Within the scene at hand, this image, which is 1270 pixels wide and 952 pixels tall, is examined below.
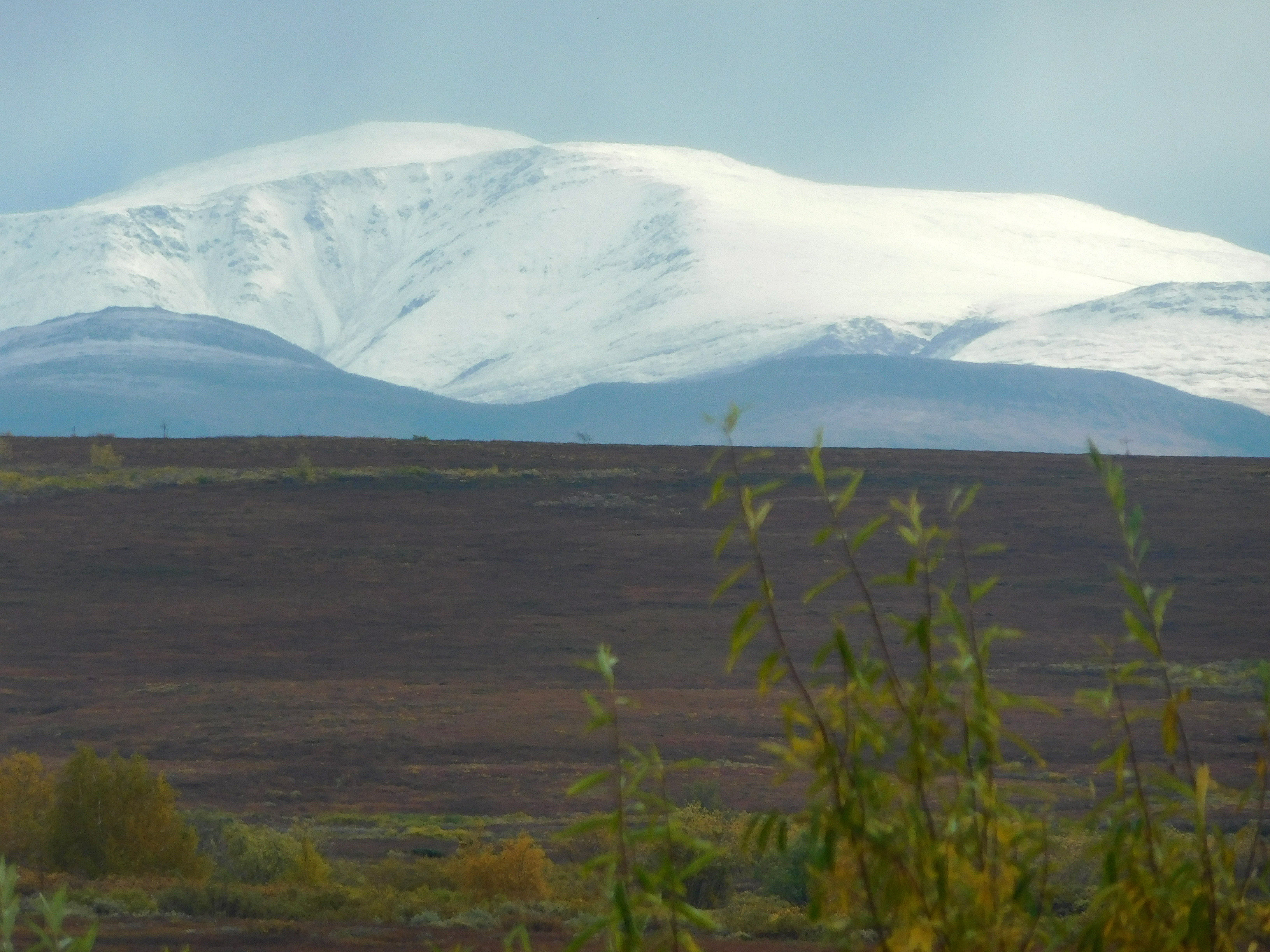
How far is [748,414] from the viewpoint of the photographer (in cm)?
17150

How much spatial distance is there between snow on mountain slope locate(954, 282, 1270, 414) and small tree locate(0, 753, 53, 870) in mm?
158275

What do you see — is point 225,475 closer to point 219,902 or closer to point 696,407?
point 219,902

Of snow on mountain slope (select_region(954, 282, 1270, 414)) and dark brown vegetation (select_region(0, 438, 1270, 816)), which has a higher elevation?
snow on mountain slope (select_region(954, 282, 1270, 414))

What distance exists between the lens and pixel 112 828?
13.7 metres

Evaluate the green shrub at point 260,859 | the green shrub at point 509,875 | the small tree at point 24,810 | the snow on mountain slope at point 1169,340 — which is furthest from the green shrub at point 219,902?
the snow on mountain slope at point 1169,340

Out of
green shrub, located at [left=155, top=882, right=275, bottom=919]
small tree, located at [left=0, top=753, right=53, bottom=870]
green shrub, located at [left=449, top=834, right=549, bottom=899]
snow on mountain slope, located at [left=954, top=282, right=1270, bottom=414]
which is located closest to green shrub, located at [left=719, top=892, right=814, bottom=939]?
green shrub, located at [left=449, top=834, right=549, bottom=899]

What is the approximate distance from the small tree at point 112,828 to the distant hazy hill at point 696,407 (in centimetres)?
13488

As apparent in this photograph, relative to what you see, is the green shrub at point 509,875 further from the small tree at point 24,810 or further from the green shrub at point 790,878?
the small tree at point 24,810

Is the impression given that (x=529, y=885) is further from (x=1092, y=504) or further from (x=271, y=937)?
(x=1092, y=504)

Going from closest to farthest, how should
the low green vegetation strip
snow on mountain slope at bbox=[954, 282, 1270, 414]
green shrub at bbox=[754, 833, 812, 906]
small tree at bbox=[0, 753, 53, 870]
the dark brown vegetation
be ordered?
1. green shrub at bbox=[754, 833, 812, 906]
2. small tree at bbox=[0, 753, 53, 870]
3. the dark brown vegetation
4. the low green vegetation strip
5. snow on mountain slope at bbox=[954, 282, 1270, 414]

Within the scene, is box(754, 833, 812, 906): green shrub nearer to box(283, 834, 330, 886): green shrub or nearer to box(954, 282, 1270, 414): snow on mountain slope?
box(283, 834, 330, 886): green shrub

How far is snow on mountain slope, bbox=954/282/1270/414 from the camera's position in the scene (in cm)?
16188

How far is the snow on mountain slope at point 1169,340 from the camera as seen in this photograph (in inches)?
6373

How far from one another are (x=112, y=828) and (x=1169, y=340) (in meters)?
174
